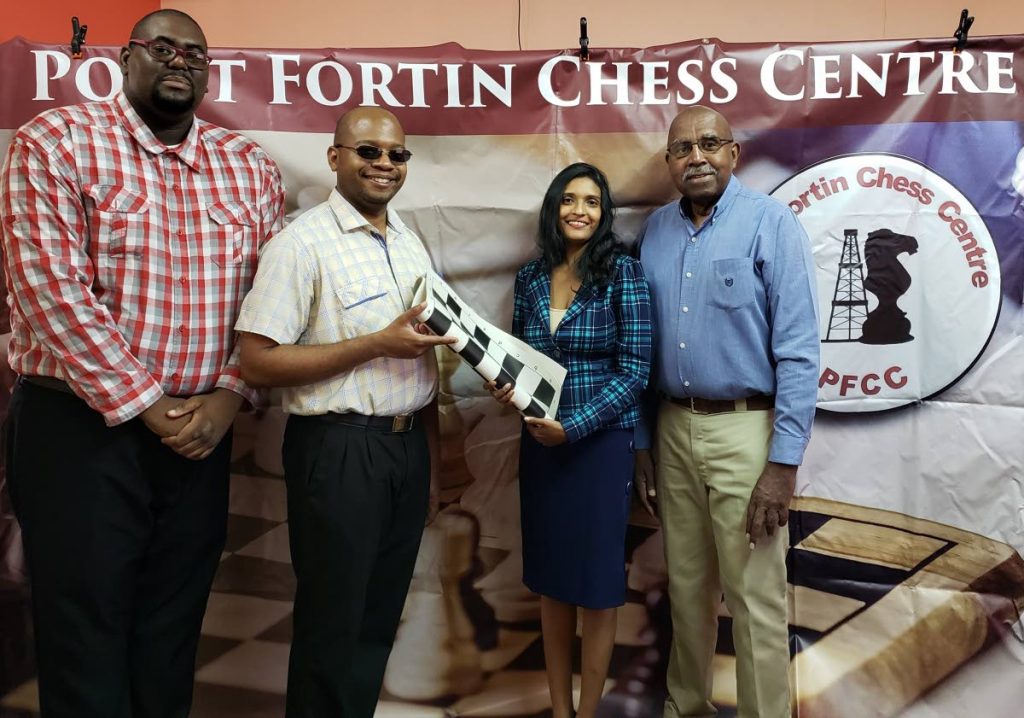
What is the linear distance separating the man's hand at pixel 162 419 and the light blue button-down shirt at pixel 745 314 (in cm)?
118

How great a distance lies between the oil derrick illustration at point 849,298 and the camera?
2.19 meters

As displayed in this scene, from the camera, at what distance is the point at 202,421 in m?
1.69

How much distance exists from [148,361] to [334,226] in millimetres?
513

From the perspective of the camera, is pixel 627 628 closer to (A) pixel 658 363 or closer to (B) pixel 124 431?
(A) pixel 658 363

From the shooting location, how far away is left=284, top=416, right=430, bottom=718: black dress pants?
1698mm

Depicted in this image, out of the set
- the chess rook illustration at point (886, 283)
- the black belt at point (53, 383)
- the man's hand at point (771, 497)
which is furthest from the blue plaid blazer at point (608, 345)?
the black belt at point (53, 383)

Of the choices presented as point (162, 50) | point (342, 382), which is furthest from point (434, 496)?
point (162, 50)

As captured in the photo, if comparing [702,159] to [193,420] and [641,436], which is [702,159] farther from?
[193,420]

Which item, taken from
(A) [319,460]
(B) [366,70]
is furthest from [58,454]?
(B) [366,70]

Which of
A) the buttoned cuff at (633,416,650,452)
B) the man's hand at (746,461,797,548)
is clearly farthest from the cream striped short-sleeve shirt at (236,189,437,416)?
the man's hand at (746,461,797,548)

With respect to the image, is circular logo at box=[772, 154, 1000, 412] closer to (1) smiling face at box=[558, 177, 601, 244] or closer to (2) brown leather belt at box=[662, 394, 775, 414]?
(2) brown leather belt at box=[662, 394, 775, 414]

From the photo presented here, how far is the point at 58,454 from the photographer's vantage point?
163cm

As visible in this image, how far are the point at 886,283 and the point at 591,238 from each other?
899 mm

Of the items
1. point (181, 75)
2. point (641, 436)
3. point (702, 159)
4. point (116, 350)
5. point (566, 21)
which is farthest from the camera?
point (566, 21)
